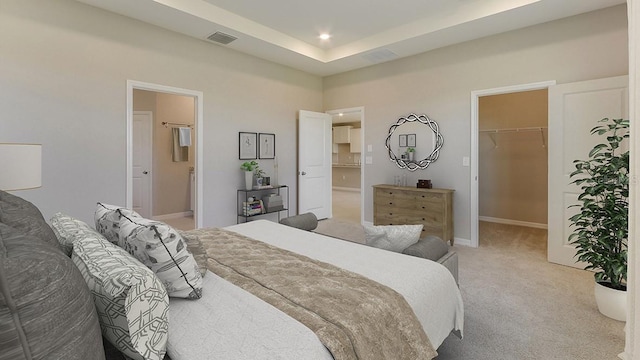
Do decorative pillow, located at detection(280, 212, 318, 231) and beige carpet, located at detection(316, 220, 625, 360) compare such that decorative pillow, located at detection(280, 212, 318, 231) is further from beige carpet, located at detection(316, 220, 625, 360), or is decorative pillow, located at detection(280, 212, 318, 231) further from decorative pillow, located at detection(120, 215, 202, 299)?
decorative pillow, located at detection(120, 215, 202, 299)

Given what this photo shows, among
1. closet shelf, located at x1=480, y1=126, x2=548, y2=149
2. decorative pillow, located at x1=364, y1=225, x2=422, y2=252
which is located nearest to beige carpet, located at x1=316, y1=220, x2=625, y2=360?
decorative pillow, located at x1=364, y1=225, x2=422, y2=252

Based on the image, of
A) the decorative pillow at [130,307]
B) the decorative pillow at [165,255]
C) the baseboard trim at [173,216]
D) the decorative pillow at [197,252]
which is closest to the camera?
the decorative pillow at [130,307]

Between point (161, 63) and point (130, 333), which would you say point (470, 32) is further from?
point (130, 333)

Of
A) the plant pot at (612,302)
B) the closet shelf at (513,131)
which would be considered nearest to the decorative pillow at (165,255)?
the plant pot at (612,302)

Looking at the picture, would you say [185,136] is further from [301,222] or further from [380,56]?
[301,222]

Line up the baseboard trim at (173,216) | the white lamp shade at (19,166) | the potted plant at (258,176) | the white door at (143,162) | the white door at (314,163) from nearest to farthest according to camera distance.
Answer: the white lamp shade at (19,166) → the potted plant at (258,176) → the white door at (314,163) → the white door at (143,162) → the baseboard trim at (173,216)

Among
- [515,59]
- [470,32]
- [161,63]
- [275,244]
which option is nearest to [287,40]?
[161,63]

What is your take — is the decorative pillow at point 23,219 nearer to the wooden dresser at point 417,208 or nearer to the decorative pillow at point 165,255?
the decorative pillow at point 165,255

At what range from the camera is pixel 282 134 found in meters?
5.40

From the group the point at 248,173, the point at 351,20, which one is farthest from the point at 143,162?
the point at 351,20

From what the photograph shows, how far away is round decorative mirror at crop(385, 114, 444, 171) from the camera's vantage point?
4621 millimetres

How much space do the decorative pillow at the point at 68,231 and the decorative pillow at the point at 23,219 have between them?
0.06 meters

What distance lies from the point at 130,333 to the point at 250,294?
1.76 feet

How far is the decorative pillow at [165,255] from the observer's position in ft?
4.03
